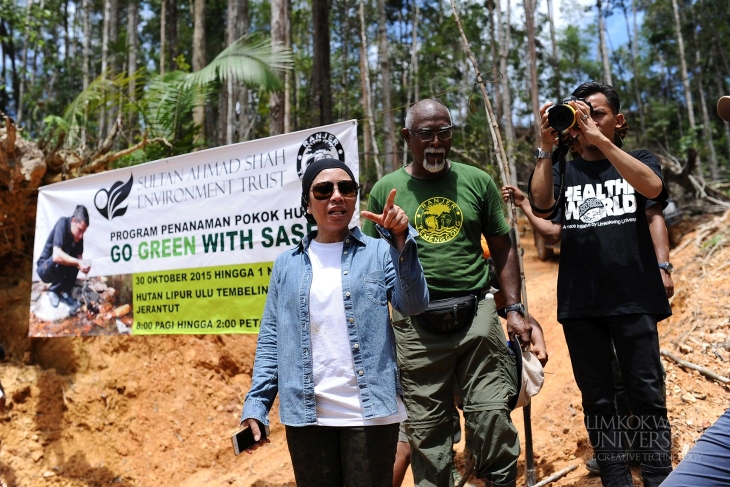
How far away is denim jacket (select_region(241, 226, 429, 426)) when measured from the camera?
7.04ft

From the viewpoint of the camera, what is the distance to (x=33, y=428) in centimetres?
595

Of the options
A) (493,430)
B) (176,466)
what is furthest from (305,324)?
(176,466)

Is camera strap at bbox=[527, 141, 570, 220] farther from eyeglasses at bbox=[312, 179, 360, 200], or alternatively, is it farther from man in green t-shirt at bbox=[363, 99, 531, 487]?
eyeglasses at bbox=[312, 179, 360, 200]

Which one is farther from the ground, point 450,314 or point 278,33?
point 278,33

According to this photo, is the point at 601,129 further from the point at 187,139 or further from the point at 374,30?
the point at 374,30

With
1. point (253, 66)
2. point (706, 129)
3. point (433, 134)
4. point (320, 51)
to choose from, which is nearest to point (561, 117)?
point (433, 134)

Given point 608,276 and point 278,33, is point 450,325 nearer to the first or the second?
point 608,276

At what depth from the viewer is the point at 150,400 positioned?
5.90 metres

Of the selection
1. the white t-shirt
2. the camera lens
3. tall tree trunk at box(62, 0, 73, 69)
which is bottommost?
the white t-shirt

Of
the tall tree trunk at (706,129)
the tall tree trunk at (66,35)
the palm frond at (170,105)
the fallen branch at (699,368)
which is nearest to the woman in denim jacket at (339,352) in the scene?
the fallen branch at (699,368)

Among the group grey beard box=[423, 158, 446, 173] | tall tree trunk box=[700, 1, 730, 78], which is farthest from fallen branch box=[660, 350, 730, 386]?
tall tree trunk box=[700, 1, 730, 78]

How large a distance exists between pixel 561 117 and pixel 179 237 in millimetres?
3154

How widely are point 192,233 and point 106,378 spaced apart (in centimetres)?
249

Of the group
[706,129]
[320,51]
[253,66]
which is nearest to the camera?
[253,66]
